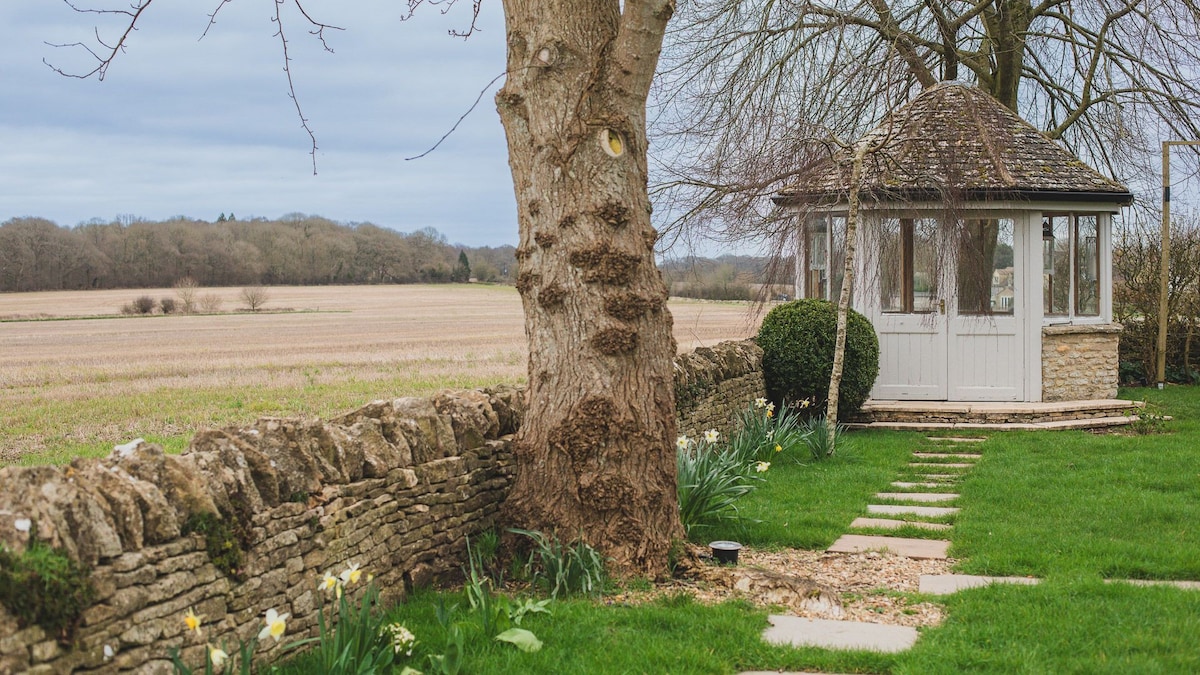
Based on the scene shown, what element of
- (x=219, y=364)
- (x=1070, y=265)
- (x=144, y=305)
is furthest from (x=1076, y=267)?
(x=144, y=305)

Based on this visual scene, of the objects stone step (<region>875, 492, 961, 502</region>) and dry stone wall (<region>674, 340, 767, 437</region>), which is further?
dry stone wall (<region>674, 340, 767, 437</region>)

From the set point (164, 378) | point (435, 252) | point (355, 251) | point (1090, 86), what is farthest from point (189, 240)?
point (1090, 86)

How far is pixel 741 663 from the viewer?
13.7 ft

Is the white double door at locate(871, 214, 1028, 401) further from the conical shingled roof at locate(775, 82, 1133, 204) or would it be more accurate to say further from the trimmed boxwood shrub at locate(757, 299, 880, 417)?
the trimmed boxwood shrub at locate(757, 299, 880, 417)

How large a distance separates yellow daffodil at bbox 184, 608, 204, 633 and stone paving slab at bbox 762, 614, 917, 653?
238 cm

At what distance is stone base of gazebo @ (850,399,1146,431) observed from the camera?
12.0 metres

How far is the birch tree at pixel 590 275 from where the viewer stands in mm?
5410

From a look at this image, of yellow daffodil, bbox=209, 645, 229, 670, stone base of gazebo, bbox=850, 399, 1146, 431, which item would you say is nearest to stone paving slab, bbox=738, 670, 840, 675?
yellow daffodil, bbox=209, 645, 229, 670

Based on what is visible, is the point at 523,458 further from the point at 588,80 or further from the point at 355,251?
the point at 355,251

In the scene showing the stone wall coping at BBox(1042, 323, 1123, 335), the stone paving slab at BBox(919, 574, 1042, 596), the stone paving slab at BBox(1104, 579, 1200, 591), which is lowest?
the stone paving slab at BBox(919, 574, 1042, 596)

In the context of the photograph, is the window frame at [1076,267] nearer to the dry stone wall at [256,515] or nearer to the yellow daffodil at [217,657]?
the dry stone wall at [256,515]

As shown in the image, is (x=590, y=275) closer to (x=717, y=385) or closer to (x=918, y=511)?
(x=918, y=511)

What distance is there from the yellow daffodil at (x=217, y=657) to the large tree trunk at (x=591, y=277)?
2203mm

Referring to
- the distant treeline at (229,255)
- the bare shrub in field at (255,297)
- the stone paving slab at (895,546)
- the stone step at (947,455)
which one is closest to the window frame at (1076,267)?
the stone step at (947,455)
